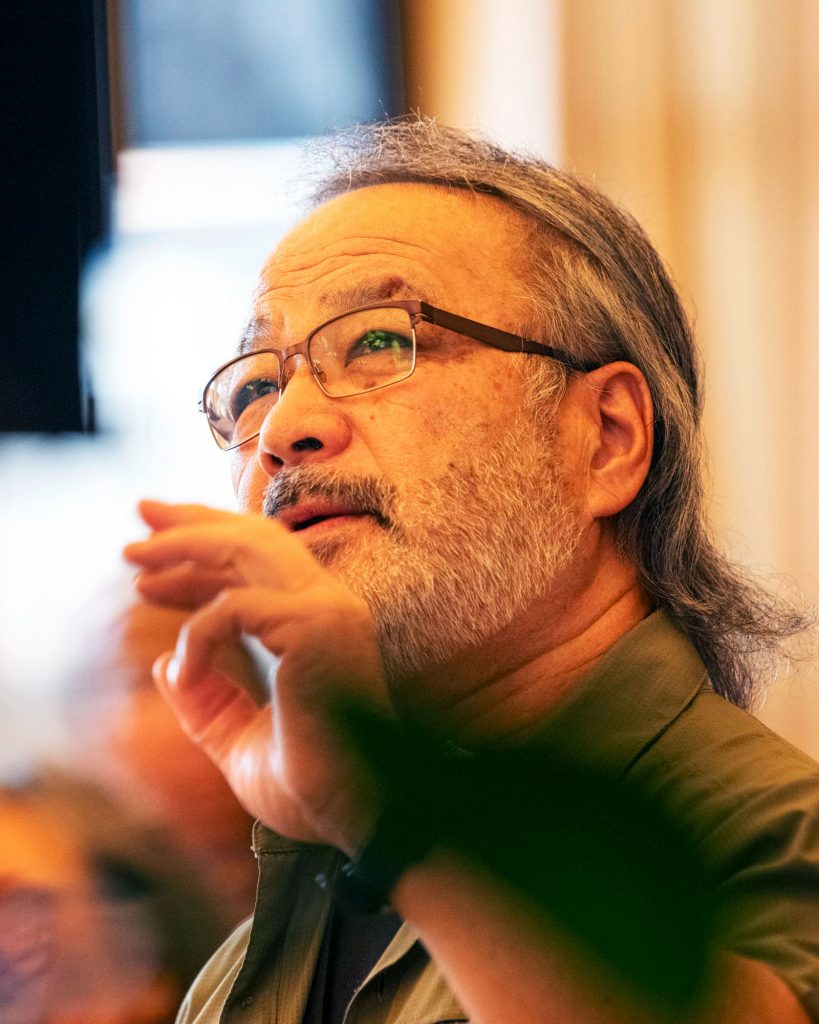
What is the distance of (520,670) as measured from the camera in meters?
1.21

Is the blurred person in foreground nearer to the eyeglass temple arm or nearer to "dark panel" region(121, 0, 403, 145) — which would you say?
the eyeglass temple arm

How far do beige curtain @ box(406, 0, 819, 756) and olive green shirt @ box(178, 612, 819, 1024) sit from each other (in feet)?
3.97

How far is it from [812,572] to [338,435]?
4.61 ft

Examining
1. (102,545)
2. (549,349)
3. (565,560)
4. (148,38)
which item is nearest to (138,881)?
(102,545)

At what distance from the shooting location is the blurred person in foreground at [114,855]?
674mm

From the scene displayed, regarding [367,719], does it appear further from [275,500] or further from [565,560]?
[565,560]

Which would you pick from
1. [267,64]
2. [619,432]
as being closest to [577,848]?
[619,432]

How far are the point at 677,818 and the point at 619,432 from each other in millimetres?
832

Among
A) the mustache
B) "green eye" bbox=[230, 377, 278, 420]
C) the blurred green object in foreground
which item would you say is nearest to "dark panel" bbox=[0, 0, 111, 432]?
"green eye" bbox=[230, 377, 278, 420]

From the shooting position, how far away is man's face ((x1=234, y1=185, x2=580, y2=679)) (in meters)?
1.11

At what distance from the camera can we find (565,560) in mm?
1230

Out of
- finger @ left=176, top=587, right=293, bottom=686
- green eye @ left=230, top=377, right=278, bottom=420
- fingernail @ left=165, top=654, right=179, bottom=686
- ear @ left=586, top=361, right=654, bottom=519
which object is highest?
green eye @ left=230, top=377, right=278, bottom=420

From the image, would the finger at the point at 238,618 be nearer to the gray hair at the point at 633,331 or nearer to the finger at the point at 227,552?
the finger at the point at 227,552

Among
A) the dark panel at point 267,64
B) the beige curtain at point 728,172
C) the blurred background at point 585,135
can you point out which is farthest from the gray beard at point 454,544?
the dark panel at point 267,64
